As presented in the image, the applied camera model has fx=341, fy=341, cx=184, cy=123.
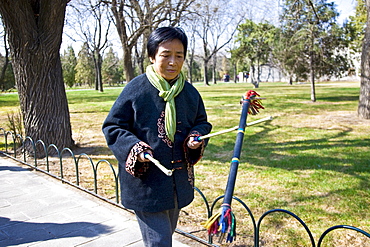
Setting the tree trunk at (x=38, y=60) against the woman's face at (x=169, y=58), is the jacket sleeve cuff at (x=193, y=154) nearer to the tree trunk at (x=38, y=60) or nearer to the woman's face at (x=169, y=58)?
the woman's face at (x=169, y=58)

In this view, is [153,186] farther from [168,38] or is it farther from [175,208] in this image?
[168,38]

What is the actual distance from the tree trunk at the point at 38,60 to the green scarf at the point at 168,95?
522 centimetres

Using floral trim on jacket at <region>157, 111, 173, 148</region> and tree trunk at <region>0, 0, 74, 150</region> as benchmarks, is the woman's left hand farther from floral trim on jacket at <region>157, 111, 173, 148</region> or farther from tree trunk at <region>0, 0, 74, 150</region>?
tree trunk at <region>0, 0, 74, 150</region>

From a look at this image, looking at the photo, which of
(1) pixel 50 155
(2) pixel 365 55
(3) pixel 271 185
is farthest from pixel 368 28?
(1) pixel 50 155

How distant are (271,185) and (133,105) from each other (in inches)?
140

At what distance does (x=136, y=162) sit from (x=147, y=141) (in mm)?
180

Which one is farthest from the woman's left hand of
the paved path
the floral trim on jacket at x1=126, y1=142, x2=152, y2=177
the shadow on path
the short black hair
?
the shadow on path

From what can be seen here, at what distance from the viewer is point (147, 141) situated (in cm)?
204

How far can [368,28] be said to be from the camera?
1034 cm

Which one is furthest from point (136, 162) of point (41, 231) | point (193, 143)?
point (41, 231)

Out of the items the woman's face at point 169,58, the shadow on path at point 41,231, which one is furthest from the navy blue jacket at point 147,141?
the shadow on path at point 41,231

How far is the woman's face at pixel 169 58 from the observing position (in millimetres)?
2006

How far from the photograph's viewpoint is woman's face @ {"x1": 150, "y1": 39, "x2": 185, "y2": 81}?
201 cm

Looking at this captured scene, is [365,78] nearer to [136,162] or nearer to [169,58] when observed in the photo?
[169,58]
